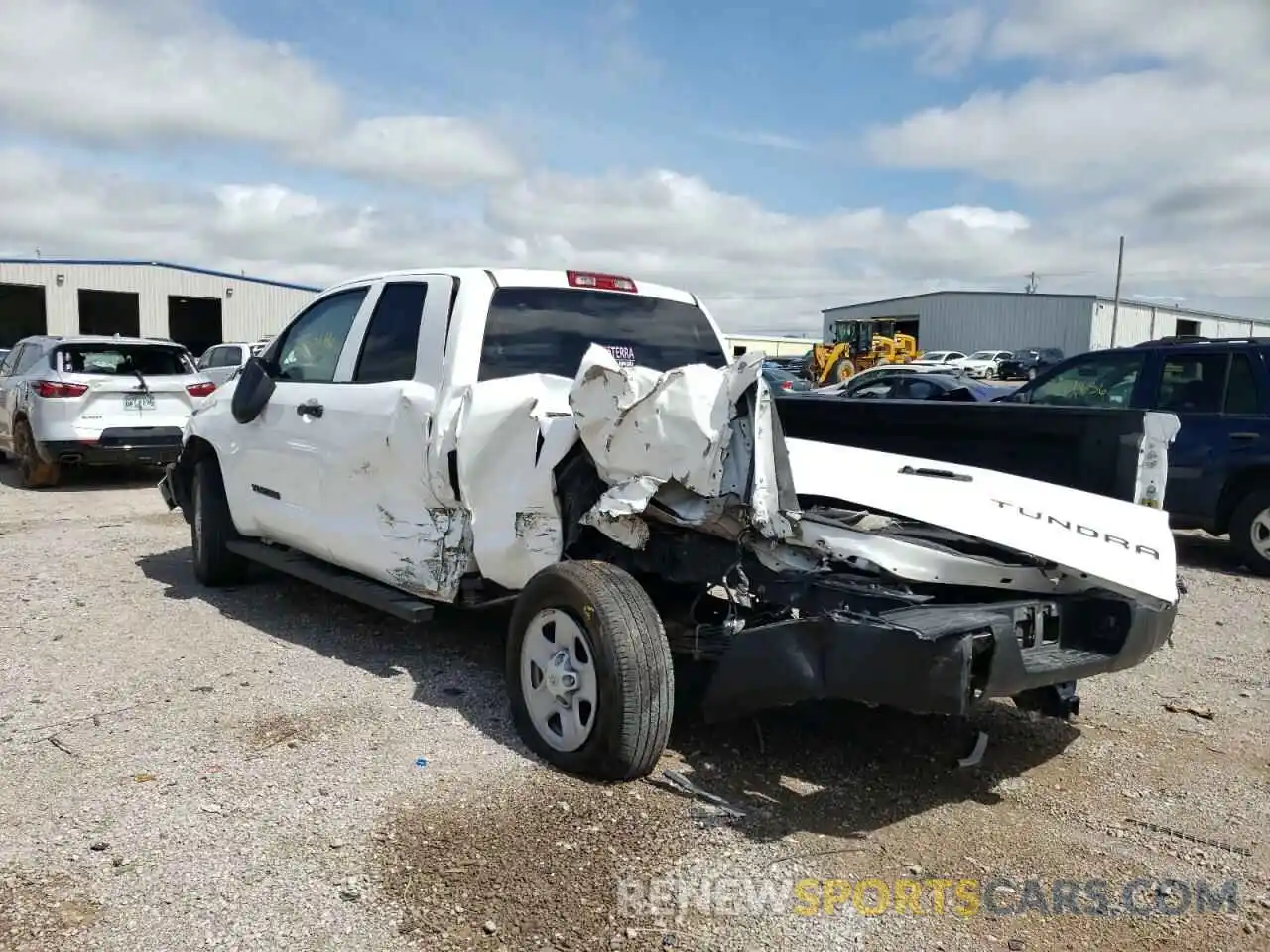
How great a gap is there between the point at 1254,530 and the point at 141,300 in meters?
42.5

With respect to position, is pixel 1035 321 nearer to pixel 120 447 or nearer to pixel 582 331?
pixel 120 447

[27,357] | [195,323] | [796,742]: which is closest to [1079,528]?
[796,742]

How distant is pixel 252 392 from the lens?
608 cm

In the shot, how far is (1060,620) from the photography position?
3.64 m

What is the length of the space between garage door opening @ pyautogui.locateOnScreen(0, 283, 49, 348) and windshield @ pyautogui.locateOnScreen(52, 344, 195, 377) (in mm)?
39417

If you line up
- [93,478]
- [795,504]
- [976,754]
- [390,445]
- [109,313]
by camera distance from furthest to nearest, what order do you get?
[109,313] → [93,478] → [390,445] → [976,754] → [795,504]

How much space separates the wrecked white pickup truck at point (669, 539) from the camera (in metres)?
3.51

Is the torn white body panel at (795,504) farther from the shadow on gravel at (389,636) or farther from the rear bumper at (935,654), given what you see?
the shadow on gravel at (389,636)

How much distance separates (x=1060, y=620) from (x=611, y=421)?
1.68m

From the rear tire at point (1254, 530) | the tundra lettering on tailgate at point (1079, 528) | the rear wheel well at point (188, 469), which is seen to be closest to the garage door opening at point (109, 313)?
the rear wheel well at point (188, 469)

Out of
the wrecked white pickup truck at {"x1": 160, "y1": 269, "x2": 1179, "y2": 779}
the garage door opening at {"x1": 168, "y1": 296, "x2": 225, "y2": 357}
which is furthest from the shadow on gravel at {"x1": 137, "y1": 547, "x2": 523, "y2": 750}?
the garage door opening at {"x1": 168, "y1": 296, "x2": 225, "y2": 357}

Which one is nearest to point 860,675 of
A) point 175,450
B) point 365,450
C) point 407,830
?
point 407,830

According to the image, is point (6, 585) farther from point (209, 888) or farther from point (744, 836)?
point (744, 836)

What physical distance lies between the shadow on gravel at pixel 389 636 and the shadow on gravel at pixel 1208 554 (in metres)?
5.26
